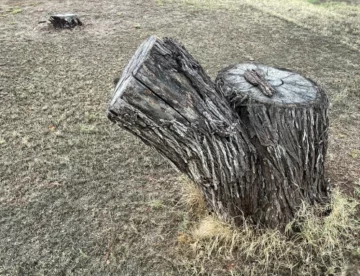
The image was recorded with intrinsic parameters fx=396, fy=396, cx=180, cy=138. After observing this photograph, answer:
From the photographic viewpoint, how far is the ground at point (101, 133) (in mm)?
2844

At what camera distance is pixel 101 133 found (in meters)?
4.07

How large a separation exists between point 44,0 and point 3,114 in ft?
15.9

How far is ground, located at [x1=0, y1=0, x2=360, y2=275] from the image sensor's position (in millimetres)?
2844

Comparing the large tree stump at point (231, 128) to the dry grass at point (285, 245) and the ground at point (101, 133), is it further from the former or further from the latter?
the ground at point (101, 133)

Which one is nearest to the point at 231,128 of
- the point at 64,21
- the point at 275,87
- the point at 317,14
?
the point at 275,87

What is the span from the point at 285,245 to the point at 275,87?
3.50 ft

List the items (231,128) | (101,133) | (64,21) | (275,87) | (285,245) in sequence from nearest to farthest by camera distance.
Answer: (231,128) < (275,87) < (285,245) < (101,133) < (64,21)

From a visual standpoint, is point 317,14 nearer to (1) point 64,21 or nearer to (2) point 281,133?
(1) point 64,21

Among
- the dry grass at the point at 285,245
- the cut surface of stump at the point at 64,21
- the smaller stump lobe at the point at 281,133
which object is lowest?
the dry grass at the point at 285,245

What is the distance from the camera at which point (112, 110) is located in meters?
2.10

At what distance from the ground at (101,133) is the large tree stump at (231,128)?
55 cm

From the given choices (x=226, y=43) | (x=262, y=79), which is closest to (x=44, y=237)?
(x=262, y=79)

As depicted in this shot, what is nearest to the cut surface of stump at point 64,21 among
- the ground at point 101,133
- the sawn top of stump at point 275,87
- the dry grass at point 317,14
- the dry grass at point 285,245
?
the ground at point 101,133

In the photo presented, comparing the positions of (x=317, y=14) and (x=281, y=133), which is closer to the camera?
(x=281, y=133)
